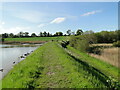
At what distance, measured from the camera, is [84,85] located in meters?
8.17

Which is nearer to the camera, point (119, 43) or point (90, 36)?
point (119, 43)

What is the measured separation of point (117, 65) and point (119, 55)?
3336mm

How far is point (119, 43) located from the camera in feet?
136

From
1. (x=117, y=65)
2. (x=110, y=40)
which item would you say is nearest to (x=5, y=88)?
(x=117, y=65)

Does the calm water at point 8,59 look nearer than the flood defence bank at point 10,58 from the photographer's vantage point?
No

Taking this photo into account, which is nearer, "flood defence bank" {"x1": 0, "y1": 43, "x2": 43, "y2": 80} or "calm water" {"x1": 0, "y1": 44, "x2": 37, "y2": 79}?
"flood defence bank" {"x1": 0, "y1": 43, "x2": 43, "y2": 80}

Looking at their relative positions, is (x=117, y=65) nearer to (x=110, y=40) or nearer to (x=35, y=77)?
(x=35, y=77)

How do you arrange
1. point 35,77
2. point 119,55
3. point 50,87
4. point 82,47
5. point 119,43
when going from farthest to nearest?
1. point 119,43
2. point 82,47
3. point 119,55
4. point 35,77
5. point 50,87

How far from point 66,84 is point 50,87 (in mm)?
1025

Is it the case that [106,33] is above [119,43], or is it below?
above

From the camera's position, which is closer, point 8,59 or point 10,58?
point 8,59

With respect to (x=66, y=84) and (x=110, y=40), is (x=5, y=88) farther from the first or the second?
(x=110, y=40)

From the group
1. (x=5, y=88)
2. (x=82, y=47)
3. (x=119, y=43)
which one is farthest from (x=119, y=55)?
(x=119, y=43)

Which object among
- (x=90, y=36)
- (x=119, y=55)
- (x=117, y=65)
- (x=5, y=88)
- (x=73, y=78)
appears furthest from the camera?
(x=90, y=36)
